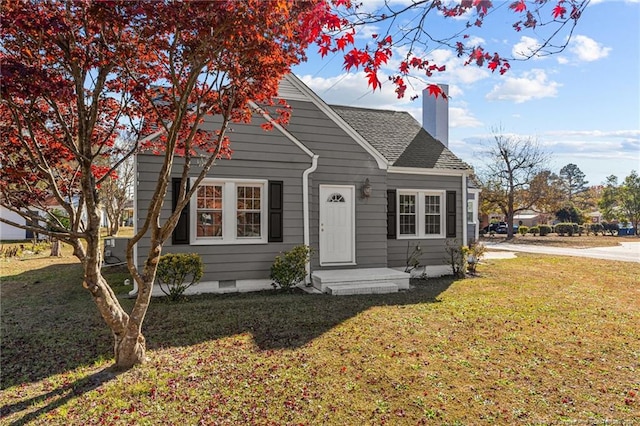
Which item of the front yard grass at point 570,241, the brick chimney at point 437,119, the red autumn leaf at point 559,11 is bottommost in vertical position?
the front yard grass at point 570,241

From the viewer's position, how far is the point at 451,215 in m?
11.0

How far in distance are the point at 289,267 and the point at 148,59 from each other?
16.5 feet

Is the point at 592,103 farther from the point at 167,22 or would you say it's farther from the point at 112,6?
the point at 112,6

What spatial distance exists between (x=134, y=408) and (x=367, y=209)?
7049mm

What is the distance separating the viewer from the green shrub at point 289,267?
26.8 feet

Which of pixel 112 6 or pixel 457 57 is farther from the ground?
pixel 112 6

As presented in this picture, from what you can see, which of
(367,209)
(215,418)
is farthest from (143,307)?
(367,209)

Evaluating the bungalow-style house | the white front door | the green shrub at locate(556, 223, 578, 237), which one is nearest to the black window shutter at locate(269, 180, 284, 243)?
the bungalow-style house

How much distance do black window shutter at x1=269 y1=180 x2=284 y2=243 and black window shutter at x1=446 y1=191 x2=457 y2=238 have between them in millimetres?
5158

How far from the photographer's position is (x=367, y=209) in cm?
954

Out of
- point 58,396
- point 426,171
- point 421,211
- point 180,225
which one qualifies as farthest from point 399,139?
point 58,396

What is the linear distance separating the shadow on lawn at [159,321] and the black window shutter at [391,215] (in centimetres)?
187

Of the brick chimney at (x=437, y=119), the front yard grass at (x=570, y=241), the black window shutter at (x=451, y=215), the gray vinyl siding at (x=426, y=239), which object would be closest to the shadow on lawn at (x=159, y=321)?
the gray vinyl siding at (x=426, y=239)

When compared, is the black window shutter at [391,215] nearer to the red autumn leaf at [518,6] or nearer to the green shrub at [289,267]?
the green shrub at [289,267]
